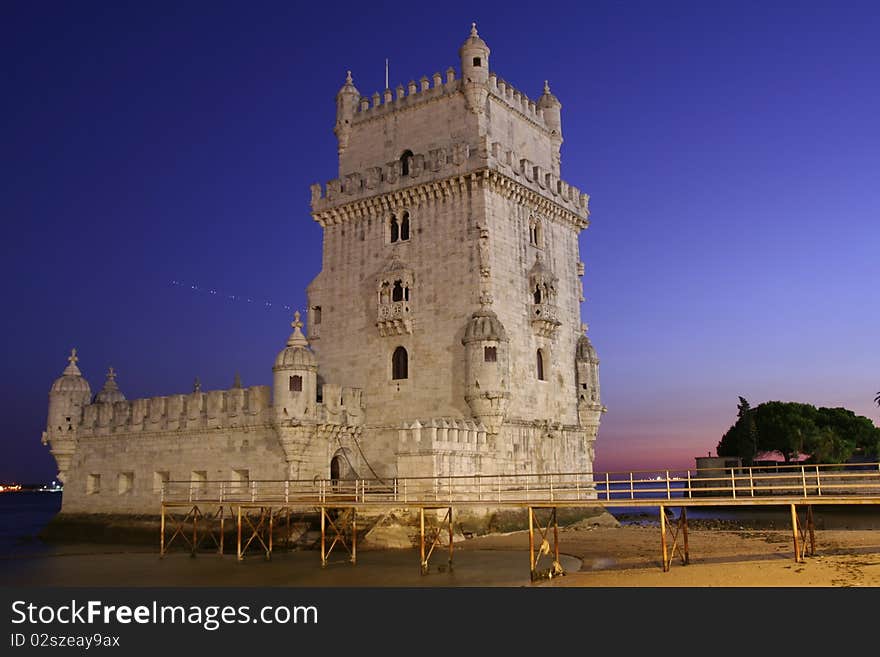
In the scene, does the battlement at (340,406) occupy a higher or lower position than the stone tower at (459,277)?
lower

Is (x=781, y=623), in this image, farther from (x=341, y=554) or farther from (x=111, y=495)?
(x=111, y=495)

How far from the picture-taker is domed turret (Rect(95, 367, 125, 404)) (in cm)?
4569

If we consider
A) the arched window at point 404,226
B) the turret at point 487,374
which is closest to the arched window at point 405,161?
the arched window at point 404,226

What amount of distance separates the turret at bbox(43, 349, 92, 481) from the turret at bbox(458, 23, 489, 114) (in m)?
24.7

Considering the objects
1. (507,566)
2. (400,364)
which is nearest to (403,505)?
(507,566)

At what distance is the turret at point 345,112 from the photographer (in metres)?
42.2

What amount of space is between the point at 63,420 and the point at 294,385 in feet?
52.1

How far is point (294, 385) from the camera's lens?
34.3 metres

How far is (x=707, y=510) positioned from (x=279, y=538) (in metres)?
53.6

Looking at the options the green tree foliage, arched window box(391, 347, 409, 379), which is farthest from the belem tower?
the green tree foliage

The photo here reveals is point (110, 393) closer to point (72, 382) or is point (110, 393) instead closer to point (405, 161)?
point (72, 382)

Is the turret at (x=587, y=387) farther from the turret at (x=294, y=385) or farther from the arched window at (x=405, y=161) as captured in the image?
the turret at (x=294, y=385)

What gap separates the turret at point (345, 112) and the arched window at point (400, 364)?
37.5ft

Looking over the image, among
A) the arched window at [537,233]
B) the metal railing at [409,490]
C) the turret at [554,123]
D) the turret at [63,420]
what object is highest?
the turret at [554,123]
